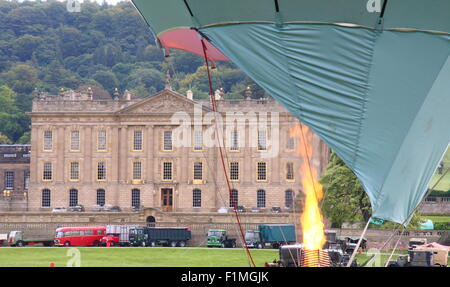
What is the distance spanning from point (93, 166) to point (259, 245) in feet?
93.3

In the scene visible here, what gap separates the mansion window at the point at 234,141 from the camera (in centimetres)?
7656

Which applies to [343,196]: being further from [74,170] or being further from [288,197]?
[74,170]

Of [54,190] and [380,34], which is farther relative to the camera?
[54,190]

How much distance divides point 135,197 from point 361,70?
6789cm

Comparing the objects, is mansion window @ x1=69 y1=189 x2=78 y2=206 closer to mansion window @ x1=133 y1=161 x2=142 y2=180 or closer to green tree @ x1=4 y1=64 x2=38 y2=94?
mansion window @ x1=133 y1=161 x2=142 y2=180

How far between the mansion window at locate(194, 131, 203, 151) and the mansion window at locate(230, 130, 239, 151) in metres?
2.68

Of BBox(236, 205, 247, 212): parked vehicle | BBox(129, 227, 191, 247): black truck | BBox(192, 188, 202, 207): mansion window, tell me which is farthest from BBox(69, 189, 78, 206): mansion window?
BBox(129, 227, 191, 247): black truck

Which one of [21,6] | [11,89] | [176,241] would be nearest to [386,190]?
[176,241]

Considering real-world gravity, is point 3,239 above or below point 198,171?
below

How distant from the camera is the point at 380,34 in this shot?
10.5 m

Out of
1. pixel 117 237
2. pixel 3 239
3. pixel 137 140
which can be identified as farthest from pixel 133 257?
pixel 137 140

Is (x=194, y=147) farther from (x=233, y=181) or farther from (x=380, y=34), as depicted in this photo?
(x=380, y=34)

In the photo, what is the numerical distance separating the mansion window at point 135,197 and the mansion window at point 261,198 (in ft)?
32.5

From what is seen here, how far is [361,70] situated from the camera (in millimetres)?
10695
